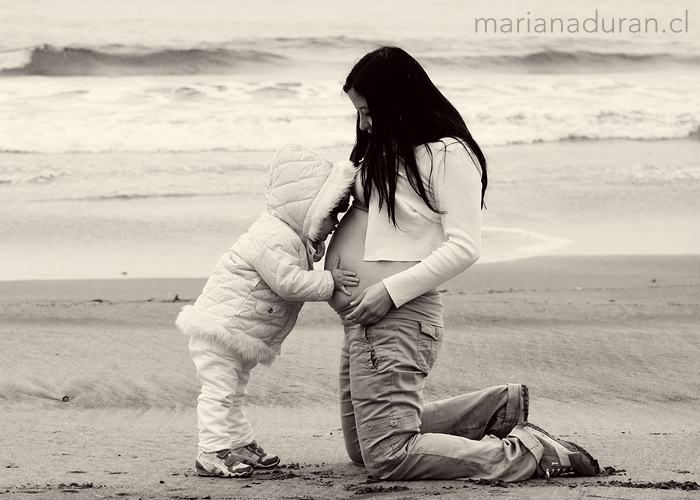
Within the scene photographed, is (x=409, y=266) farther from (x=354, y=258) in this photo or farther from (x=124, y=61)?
(x=124, y=61)

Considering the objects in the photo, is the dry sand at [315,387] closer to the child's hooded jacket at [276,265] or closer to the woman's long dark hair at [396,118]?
the child's hooded jacket at [276,265]

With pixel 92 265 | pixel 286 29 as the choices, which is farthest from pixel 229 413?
pixel 286 29

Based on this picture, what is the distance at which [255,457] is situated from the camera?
2.91m

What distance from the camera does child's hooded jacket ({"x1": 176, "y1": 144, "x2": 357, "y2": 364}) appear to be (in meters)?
2.77

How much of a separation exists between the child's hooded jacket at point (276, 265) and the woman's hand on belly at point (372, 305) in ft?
0.42

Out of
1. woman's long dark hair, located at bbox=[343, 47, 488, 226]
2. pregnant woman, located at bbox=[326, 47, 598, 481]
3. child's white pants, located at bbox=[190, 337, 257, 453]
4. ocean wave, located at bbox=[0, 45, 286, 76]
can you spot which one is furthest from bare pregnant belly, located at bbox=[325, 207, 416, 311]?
ocean wave, located at bbox=[0, 45, 286, 76]

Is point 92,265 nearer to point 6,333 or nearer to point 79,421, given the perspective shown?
point 6,333

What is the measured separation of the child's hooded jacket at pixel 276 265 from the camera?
2768 mm

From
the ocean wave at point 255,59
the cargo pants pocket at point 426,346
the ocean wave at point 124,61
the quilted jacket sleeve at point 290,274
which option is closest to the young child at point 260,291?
the quilted jacket sleeve at point 290,274

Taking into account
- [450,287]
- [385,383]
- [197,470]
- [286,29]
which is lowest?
[450,287]

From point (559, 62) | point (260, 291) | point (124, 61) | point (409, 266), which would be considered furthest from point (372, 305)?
point (559, 62)

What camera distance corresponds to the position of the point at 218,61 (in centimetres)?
1229

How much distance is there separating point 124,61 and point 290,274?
10.0 metres

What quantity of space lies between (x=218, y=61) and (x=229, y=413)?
389 inches
